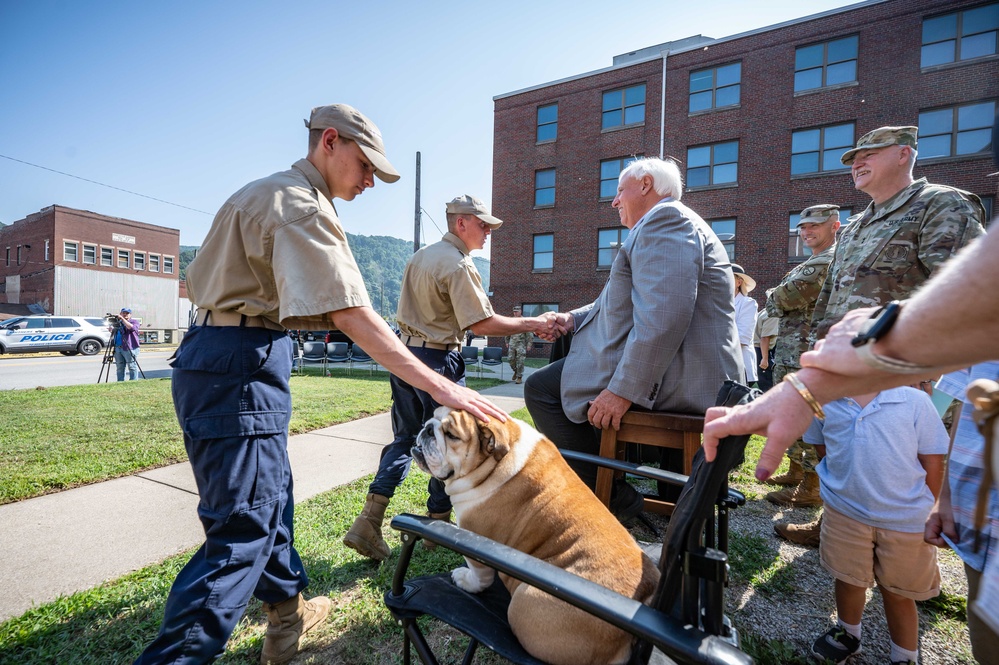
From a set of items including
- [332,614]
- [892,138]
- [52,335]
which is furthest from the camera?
[52,335]

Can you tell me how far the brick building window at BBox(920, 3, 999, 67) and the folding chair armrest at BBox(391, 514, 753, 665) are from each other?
82.6 ft

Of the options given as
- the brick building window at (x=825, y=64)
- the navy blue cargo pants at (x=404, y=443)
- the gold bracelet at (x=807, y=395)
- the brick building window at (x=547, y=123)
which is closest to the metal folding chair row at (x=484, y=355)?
the navy blue cargo pants at (x=404, y=443)

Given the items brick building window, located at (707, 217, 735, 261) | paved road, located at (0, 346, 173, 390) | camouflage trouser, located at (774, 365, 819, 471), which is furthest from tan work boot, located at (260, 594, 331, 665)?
brick building window, located at (707, 217, 735, 261)

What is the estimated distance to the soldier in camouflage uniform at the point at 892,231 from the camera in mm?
2879

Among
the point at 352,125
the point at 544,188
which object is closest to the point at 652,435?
the point at 352,125

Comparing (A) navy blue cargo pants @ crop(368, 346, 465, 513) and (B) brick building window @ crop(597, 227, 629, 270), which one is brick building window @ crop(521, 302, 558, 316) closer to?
Answer: (B) brick building window @ crop(597, 227, 629, 270)

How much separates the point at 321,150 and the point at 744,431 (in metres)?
2.02

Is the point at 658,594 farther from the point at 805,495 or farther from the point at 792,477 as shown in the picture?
the point at 792,477

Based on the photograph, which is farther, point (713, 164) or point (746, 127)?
point (713, 164)

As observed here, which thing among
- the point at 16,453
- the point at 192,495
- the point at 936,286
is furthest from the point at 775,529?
the point at 16,453

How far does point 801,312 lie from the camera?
482 centimetres

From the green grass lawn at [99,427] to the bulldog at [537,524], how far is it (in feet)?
13.2

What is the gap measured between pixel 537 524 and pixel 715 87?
2444 centimetres

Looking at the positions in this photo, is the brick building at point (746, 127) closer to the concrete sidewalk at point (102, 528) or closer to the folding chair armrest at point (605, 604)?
the concrete sidewalk at point (102, 528)
